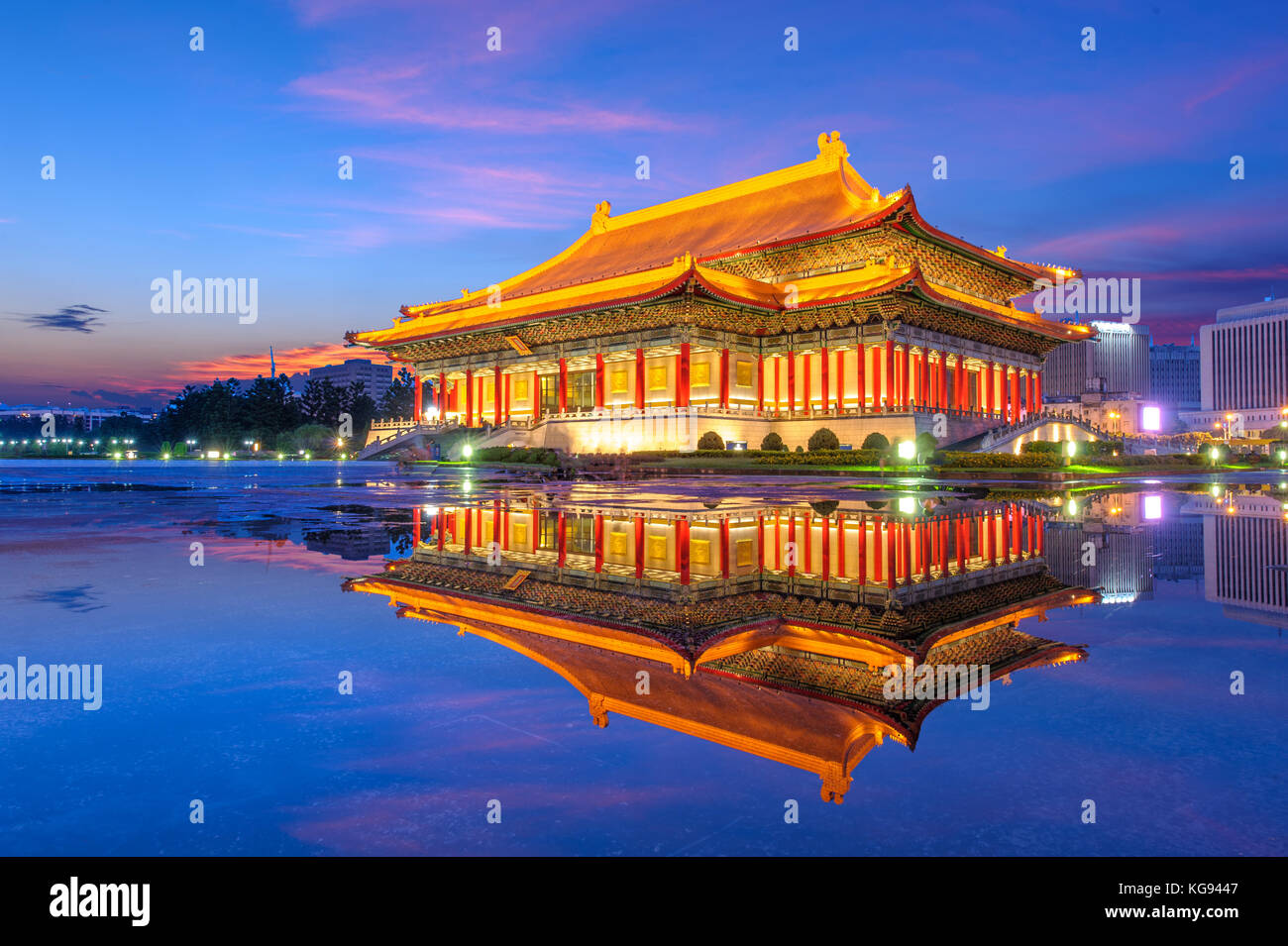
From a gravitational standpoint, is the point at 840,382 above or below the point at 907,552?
above

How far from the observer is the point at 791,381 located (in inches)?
1800

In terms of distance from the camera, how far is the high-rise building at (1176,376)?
632 feet

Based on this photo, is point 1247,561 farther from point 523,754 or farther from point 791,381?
point 791,381

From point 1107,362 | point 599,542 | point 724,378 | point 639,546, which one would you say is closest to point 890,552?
point 639,546

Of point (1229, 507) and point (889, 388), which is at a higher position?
point (889, 388)

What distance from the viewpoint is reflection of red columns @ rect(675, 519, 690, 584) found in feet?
29.4

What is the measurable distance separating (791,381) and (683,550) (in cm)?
3584

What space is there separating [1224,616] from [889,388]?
1383 inches

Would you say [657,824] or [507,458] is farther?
[507,458]
